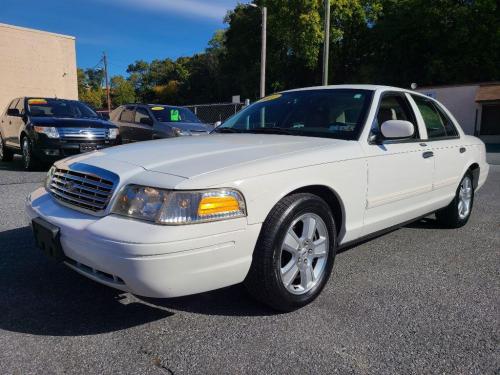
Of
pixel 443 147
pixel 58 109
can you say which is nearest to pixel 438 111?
pixel 443 147

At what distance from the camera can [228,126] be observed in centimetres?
448

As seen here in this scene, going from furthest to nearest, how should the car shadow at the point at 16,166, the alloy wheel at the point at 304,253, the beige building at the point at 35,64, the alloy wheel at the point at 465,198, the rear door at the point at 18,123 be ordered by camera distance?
the beige building at the point at 35,64 → the rear door at the point at 18,123 → the car shadow at the point at 16,166 → the alloy wheel at the point at 465,198 → the alloy wheel at the point at 304,253

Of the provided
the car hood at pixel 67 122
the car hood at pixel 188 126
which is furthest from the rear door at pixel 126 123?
the car hood at pixel 67 122

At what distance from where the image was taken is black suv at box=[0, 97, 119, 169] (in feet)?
28.6

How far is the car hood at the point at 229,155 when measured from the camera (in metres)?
2.69

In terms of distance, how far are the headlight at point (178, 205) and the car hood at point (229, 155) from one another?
11cm

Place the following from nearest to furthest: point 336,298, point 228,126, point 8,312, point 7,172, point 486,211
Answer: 1. point 8,312
2. point 336,298
3. point 228,126
4. point 486,211
5. point 7,172

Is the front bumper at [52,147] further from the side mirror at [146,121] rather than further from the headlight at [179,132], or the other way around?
the side mirror at [146,121]

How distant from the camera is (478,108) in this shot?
88.6ft

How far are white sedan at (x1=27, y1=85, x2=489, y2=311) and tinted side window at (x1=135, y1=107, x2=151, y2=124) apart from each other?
783cm

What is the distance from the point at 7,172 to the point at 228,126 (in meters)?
6.66

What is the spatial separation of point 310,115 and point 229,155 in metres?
1.31

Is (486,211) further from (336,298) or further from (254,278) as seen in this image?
(254,278)

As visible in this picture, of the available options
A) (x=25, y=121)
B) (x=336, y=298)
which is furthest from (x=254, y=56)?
(x=336, y=298)
